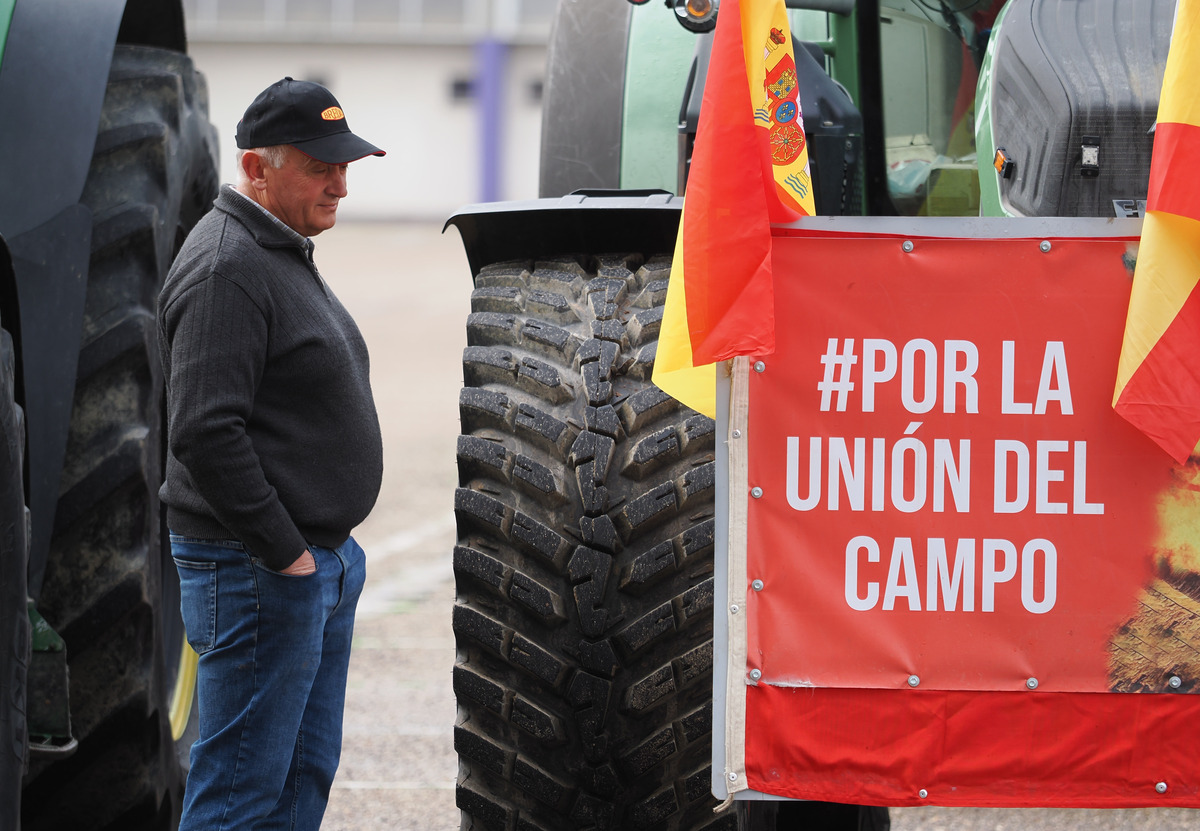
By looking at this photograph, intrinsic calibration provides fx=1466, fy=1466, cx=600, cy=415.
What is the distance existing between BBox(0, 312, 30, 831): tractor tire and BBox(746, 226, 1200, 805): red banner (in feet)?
3.91

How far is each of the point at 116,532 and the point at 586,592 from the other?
1.05 metres

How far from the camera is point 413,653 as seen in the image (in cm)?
541

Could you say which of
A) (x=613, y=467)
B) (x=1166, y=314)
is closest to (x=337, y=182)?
(x=613, y=467)

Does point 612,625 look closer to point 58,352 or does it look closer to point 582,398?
point 582,398

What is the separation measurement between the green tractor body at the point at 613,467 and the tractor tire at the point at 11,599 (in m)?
0.76

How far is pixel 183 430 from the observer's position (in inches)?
90.7

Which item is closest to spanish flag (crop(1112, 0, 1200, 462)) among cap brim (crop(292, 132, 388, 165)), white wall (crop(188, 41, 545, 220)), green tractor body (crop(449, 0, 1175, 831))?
green tractor body (crop(449, 0, 1175, 831))

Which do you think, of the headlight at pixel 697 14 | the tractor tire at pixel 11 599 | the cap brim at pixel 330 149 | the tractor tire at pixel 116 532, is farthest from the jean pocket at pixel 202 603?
the headlight at pixel 697 14

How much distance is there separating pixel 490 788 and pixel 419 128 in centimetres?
3083

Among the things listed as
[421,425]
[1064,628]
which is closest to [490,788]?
[1064,628]

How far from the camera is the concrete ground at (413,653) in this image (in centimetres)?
385

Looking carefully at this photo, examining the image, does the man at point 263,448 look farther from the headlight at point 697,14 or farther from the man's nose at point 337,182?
the headlight at point 697,14

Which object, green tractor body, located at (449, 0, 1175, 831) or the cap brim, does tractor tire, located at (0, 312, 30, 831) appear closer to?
the cap brim

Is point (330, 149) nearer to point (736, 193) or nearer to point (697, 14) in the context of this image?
point (736, 193)
